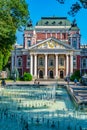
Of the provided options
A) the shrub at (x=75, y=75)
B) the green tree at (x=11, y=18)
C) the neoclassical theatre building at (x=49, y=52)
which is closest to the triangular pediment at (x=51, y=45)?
the neoclassical theatre building at (x=49, y=52)

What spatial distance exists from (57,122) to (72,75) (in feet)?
187

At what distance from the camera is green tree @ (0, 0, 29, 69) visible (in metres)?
25.5

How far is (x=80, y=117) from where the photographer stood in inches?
568

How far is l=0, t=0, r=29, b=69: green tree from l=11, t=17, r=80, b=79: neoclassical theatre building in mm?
44440

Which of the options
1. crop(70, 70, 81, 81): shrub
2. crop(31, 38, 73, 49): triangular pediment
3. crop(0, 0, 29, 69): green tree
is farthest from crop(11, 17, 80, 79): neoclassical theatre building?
crop(0, 0, 29, 69): green tree

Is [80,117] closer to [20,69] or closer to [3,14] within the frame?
[3,14]

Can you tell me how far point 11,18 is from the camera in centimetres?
2709

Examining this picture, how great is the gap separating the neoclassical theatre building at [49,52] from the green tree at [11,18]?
44.4 meters

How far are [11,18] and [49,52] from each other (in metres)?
49.0

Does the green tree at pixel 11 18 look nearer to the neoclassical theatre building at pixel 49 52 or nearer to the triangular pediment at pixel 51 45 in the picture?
the neoclassical theatre building at pixel 49 52

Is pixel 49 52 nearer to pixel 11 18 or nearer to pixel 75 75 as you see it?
pixel 75 75

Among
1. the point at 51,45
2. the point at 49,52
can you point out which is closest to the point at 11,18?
the point at 51,45

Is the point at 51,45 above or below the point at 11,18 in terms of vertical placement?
above

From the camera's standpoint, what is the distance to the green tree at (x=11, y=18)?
25.5 meters
